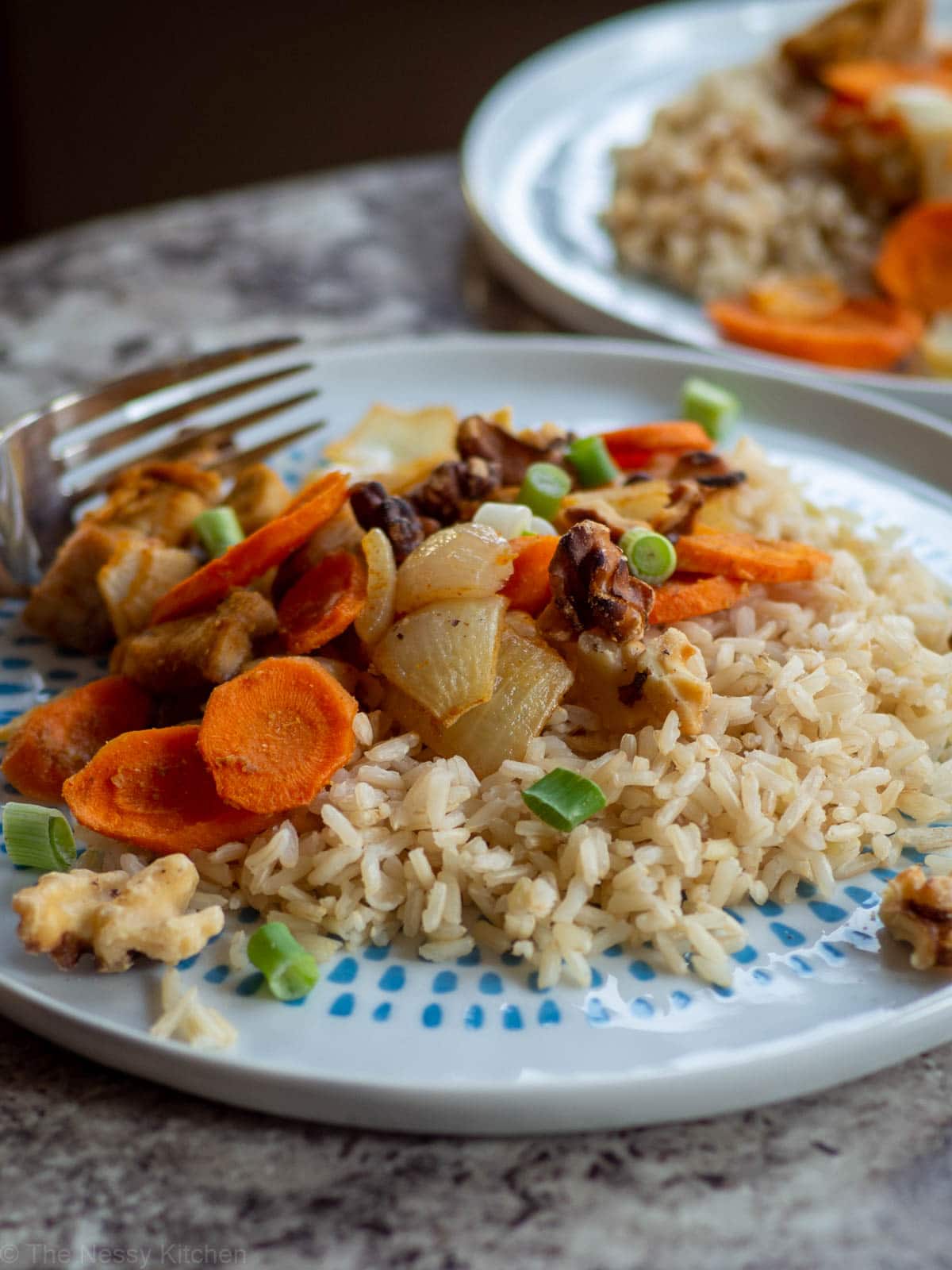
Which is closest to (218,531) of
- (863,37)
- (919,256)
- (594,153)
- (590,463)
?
Result: (590,463)

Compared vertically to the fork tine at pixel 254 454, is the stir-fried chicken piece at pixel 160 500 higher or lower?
higher

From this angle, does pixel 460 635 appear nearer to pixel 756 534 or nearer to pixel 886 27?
pixel 756 534

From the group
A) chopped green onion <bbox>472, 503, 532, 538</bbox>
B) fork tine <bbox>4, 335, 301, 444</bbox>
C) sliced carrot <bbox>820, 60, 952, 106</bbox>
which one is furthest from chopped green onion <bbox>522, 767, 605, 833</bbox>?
sliced carrot <bbox>820, 60, 952, 106</bbox>

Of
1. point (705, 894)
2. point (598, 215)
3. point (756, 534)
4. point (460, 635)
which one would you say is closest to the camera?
point (705, 894)

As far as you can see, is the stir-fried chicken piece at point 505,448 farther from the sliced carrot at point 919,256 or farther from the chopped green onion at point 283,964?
the sliced carrot at point 919,256

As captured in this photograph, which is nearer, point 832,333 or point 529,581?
point 529,581

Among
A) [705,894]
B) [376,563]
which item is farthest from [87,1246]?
[376,563]

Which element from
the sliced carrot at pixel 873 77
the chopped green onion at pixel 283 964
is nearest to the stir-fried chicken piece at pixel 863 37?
the sliced carrot at pixel 873 77

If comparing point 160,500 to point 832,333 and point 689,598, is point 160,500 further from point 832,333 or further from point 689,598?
point 832,333
